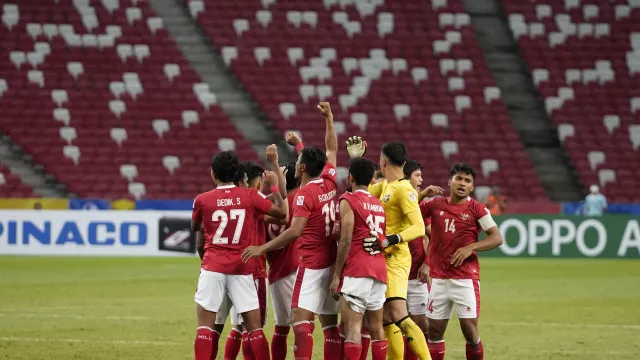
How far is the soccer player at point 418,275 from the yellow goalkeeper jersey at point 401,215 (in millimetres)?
796

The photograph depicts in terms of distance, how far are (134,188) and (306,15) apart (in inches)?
344

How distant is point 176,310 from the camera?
617 inches

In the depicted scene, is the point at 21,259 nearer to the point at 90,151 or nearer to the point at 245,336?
the point at 90,151

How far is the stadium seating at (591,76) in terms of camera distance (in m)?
31.5

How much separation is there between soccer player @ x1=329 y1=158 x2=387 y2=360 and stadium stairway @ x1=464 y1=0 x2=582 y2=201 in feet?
75.2

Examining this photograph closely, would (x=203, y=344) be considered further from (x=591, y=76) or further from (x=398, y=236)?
(x=591, y=76)

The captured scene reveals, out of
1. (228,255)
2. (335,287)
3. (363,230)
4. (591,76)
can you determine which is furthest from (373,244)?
(591,76)

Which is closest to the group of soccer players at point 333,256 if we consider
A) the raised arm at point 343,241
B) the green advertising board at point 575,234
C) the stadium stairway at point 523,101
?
the raised arm at point 343,241

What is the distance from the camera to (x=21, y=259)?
24406 millimetres

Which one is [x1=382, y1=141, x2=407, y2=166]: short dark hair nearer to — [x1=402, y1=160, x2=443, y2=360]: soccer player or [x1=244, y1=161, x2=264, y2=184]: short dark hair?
[x1=402, y1=160, x2=443, y2=360]: soccer player

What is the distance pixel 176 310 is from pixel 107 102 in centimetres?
1782

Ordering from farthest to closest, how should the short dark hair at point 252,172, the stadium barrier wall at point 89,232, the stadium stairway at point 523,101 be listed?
the stadium stairway at point 523,101 < the stadium barrier wall at point 89,232 < the short dark hair at point 252,172

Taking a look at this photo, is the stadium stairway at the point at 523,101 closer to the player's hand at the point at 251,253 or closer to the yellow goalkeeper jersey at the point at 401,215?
the yellow goalkeeper jersey at the point at 401,215

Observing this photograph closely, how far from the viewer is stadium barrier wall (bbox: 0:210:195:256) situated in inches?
971
